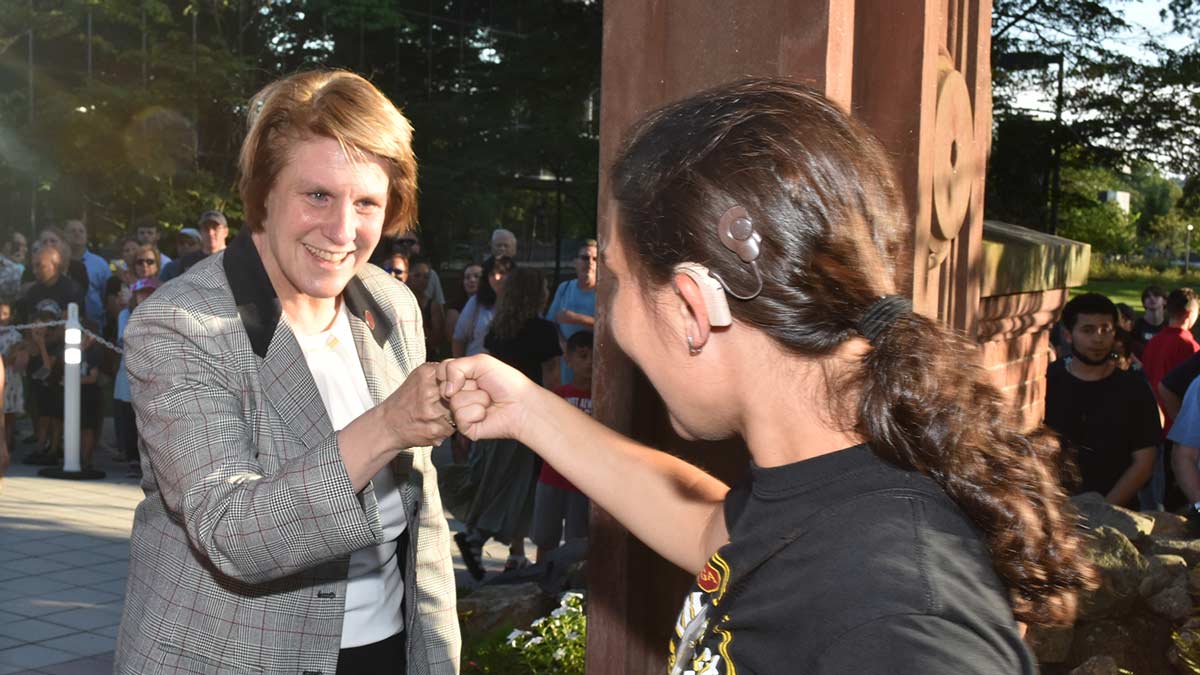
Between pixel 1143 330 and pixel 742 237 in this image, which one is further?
pixel 1143 330

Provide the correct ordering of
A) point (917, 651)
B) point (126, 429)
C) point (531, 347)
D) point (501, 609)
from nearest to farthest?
point (917, 651)
point (501, 609)
point (531, 347)
point (126, 429)

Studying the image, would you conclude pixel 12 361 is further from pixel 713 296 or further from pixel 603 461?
pixel 713 296

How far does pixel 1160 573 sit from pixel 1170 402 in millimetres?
4086

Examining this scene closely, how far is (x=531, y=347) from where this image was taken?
343 inches

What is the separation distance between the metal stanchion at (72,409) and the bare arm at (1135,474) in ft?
25.7

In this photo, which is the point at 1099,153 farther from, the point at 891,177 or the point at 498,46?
the point at 891,177

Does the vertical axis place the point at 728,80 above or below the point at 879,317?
above

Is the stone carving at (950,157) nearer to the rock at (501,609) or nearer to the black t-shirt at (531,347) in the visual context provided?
the rock at (501,609)

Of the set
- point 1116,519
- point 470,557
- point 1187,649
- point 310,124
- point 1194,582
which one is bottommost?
point 470,557

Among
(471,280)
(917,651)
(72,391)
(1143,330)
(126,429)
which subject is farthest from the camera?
(471,280)

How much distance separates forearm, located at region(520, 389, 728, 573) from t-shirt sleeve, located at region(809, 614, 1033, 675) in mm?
643

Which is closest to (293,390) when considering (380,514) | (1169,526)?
(380,514)

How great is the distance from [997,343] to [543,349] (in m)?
4.87

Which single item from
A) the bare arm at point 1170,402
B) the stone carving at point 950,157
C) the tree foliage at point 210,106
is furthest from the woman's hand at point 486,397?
the tree foliage at point 210,106
